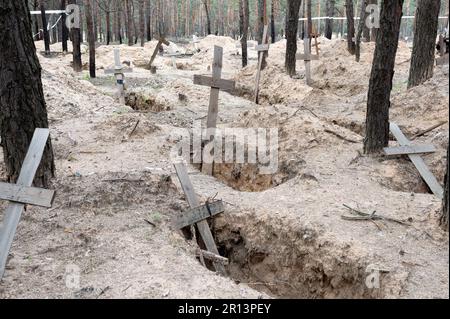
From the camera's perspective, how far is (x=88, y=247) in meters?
4.83

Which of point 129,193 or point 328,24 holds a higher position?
point 328,24

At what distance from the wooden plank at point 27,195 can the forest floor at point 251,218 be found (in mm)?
721

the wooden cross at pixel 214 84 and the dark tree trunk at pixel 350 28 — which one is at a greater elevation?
the dark tree trunk at pixel 350 28

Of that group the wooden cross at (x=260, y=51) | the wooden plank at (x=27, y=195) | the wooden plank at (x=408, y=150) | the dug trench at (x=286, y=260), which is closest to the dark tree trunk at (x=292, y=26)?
the wooden cross at (x=260, y=51)

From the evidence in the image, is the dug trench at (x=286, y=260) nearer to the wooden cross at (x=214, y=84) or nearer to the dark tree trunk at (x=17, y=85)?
the wooden cross at (x=214, y=84)

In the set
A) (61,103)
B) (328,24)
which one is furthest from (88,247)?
(328,24)

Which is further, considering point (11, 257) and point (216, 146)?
point (216, 146)

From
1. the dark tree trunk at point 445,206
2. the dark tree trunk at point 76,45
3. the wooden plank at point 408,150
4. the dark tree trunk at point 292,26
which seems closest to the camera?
the dark tree trunk at point 445,206

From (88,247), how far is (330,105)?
859 cm

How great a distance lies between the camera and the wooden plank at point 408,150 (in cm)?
725

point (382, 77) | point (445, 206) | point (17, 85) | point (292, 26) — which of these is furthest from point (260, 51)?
point (445, 206)

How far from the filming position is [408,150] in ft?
23.8

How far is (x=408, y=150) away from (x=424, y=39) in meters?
4.00
